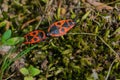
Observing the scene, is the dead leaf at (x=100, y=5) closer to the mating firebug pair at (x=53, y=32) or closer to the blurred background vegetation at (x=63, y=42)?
the blurred background vegetation at (x=63, y=42)

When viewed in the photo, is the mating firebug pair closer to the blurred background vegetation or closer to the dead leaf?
the blurred background vegetation

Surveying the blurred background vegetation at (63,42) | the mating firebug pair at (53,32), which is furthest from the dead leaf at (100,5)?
the mating firebug pair at (53,32)

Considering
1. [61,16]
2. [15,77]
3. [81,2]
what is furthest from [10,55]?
[81,2]

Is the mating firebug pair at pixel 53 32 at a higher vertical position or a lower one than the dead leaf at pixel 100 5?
lower

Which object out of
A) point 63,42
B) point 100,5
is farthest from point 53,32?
point 100,5

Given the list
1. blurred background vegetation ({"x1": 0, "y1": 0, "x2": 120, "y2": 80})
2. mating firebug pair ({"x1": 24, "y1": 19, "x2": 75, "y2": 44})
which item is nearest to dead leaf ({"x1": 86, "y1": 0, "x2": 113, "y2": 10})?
blurred background vegetation ({"x1": 0, "y1": 0, "x2": 120, "y2": 80})
